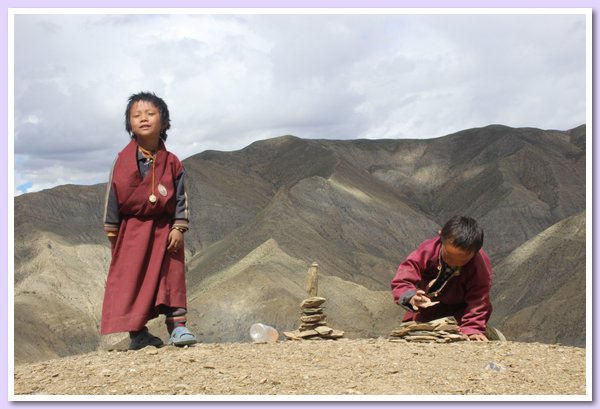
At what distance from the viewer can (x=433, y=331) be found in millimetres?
8859

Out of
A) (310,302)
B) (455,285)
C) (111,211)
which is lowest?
(310,302)

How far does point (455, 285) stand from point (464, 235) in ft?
2.70

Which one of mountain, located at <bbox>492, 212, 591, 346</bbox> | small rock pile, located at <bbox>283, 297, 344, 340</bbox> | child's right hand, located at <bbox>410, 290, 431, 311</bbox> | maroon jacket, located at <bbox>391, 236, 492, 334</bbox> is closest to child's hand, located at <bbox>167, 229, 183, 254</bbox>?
maroon jacket, located at <bbox>391, 236, 492, 334</bbox>

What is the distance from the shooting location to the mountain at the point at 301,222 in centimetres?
3123

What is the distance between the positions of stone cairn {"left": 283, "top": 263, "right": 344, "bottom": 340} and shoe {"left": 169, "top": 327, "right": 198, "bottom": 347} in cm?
215

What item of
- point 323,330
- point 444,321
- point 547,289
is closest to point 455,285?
point 444,321

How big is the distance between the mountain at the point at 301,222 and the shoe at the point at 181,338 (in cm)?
1975

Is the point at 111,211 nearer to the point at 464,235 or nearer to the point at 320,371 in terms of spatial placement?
the point at 320,371

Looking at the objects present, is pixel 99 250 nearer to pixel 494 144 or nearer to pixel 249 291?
pixel 249 291

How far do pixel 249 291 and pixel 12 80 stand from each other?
2434 centimetres

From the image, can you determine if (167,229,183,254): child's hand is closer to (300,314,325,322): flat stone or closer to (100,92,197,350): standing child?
(100,92,197,350): standing child

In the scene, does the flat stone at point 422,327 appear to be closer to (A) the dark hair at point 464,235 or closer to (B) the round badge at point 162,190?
(A) the dark hair at point 464,235

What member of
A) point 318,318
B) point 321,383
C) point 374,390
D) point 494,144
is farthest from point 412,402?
point 494,144

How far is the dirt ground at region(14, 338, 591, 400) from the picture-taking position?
6.61m
